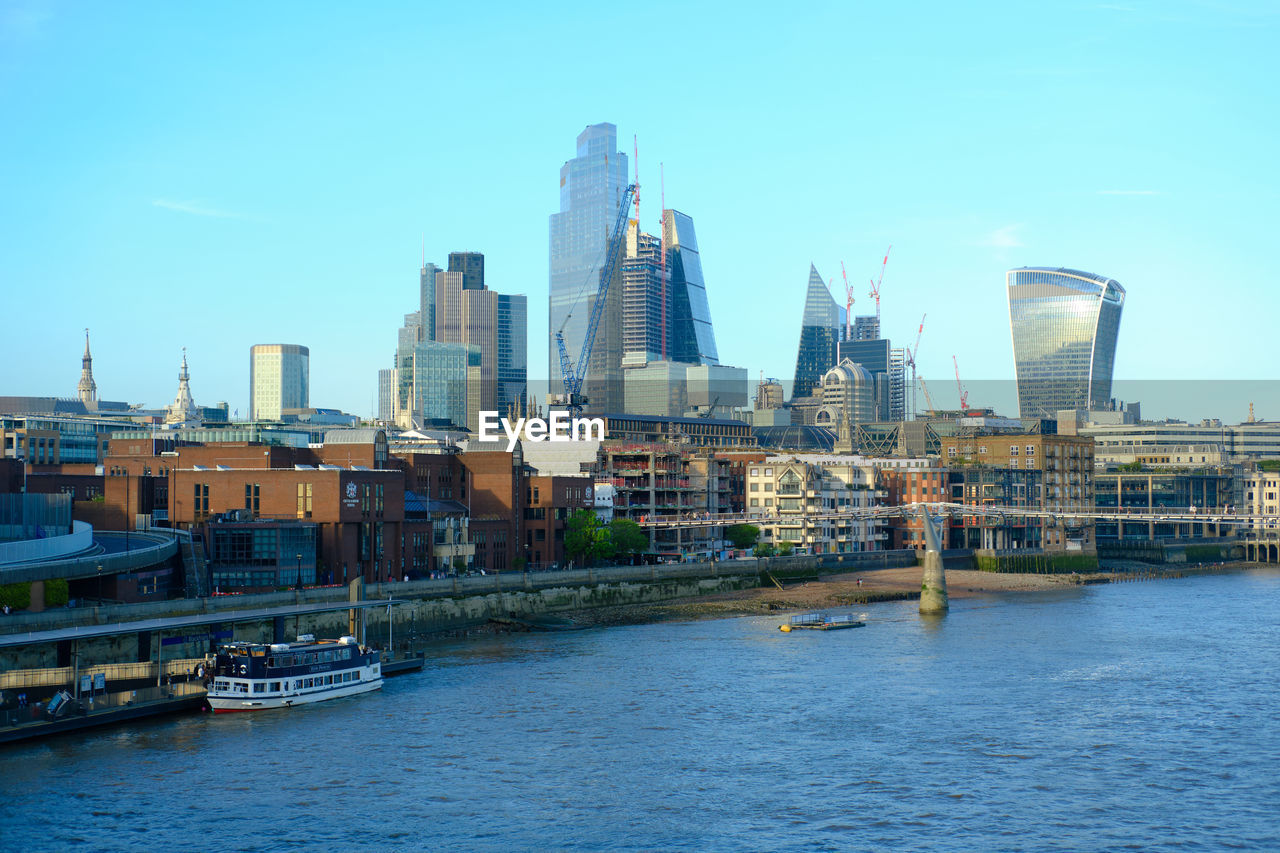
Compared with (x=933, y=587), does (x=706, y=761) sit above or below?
below

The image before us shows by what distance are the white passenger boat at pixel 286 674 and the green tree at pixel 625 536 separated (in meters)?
72.7

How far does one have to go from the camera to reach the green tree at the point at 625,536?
154 metres

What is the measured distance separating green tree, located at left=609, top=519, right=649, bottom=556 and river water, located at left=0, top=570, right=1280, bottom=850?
56472mm

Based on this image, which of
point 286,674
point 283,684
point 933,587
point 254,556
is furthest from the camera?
point 933,587

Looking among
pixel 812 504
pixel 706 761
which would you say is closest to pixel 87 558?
pixel 706 761

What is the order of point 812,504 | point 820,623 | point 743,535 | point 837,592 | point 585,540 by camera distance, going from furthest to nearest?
point 812,504, point 743,535, point 585,540, point 837,592, point 820,623

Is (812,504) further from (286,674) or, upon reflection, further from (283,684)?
(283,684)

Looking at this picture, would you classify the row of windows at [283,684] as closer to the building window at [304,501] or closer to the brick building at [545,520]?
the building window at [304,501]

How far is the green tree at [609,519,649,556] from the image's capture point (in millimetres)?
154375

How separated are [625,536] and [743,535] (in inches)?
1090

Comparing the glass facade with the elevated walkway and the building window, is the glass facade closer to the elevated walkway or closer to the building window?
the elevated walkway

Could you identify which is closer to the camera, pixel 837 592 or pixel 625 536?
pixel 837 592

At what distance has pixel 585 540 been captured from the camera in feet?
484

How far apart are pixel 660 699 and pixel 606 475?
328ft
